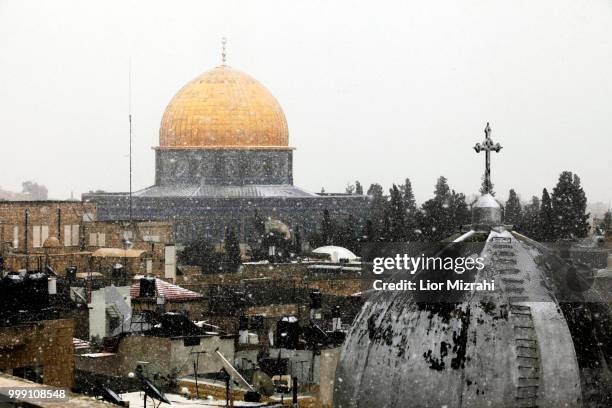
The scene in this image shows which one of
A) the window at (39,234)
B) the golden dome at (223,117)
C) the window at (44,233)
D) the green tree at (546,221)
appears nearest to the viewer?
the green tree at (546,221)

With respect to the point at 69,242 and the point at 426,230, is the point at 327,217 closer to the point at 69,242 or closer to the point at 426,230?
the point at 69,242

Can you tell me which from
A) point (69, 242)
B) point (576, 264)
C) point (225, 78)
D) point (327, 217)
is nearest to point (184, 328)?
point (576, 264)

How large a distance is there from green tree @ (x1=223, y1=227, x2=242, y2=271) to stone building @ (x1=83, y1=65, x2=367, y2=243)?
13.1 ft

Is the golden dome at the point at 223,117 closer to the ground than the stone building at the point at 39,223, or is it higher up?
higher up

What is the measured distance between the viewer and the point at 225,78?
40781mm

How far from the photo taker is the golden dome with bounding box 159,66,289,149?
40156mm

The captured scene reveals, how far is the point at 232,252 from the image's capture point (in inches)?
1231

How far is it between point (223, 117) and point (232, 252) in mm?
9340

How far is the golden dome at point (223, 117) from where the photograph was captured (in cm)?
4016

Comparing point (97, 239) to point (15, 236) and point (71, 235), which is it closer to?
point (71, 235)

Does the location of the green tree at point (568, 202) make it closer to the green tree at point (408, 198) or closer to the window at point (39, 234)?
the green tree at point (408, 198)

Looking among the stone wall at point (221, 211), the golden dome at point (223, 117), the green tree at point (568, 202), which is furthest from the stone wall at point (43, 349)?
the golden dome at point (223, 117)

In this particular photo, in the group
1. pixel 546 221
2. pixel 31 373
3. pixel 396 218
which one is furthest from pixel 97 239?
pixel 31 373

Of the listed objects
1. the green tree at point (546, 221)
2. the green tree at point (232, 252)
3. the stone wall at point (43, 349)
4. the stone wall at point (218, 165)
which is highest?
the stone wall at point (218, 165)
